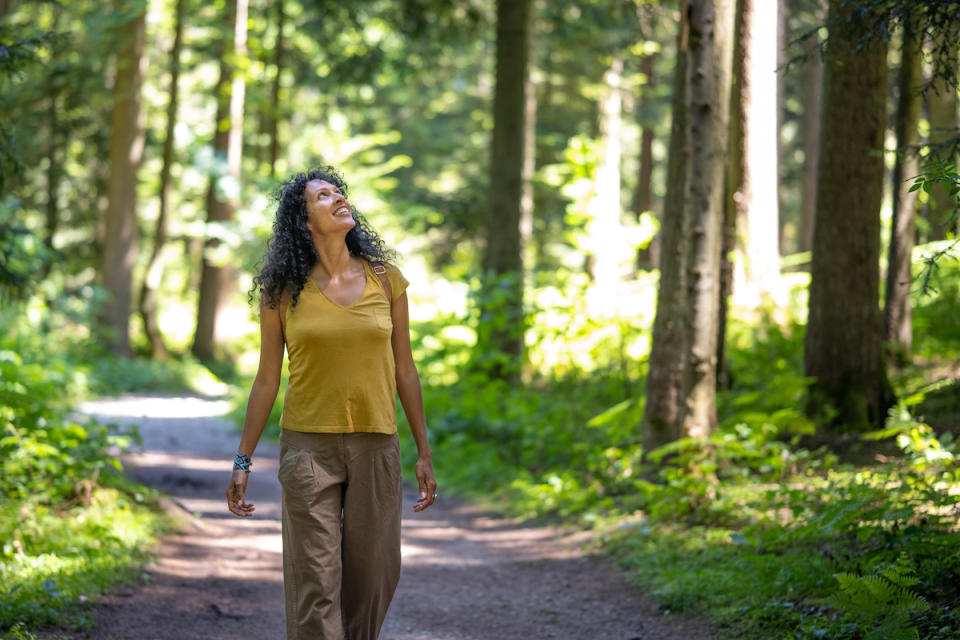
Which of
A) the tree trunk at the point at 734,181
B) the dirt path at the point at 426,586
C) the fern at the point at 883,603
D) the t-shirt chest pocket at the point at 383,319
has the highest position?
the tree trunk at the point at 734,181

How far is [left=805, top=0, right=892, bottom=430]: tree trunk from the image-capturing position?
817 cm

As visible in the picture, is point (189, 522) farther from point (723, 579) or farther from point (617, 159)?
point (617, 159)

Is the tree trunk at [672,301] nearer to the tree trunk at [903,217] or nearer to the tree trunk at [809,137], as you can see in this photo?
the tree trunk at [903,217]

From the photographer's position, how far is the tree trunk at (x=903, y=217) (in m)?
9.16

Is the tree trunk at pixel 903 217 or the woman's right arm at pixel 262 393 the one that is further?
the tree trunk at pixel 903 217

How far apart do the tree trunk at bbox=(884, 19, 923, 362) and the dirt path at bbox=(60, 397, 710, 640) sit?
15.6ft

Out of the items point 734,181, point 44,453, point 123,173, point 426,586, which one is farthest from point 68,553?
point 123,173

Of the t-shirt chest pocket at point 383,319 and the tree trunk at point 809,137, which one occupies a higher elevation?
the tree trunk at point 809,137

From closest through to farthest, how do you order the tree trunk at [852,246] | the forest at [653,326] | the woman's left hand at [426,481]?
the woman's left hand at [426,481] → the forest at [653,326] → the tree trunk at [852,246]

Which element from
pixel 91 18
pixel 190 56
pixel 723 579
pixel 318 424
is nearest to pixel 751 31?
pixel 723 579

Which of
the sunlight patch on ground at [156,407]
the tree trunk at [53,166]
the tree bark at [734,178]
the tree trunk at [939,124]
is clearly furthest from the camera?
the tree trunk at [53,166]

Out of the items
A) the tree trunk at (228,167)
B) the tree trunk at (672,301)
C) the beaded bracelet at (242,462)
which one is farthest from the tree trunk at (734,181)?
the tree trunk at (228,167)

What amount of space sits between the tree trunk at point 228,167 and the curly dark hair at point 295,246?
1810 centimetres

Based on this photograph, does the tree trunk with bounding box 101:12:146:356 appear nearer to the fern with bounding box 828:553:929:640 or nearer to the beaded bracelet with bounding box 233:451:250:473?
the beaded bracelet with bounding box 233:451:250:473
